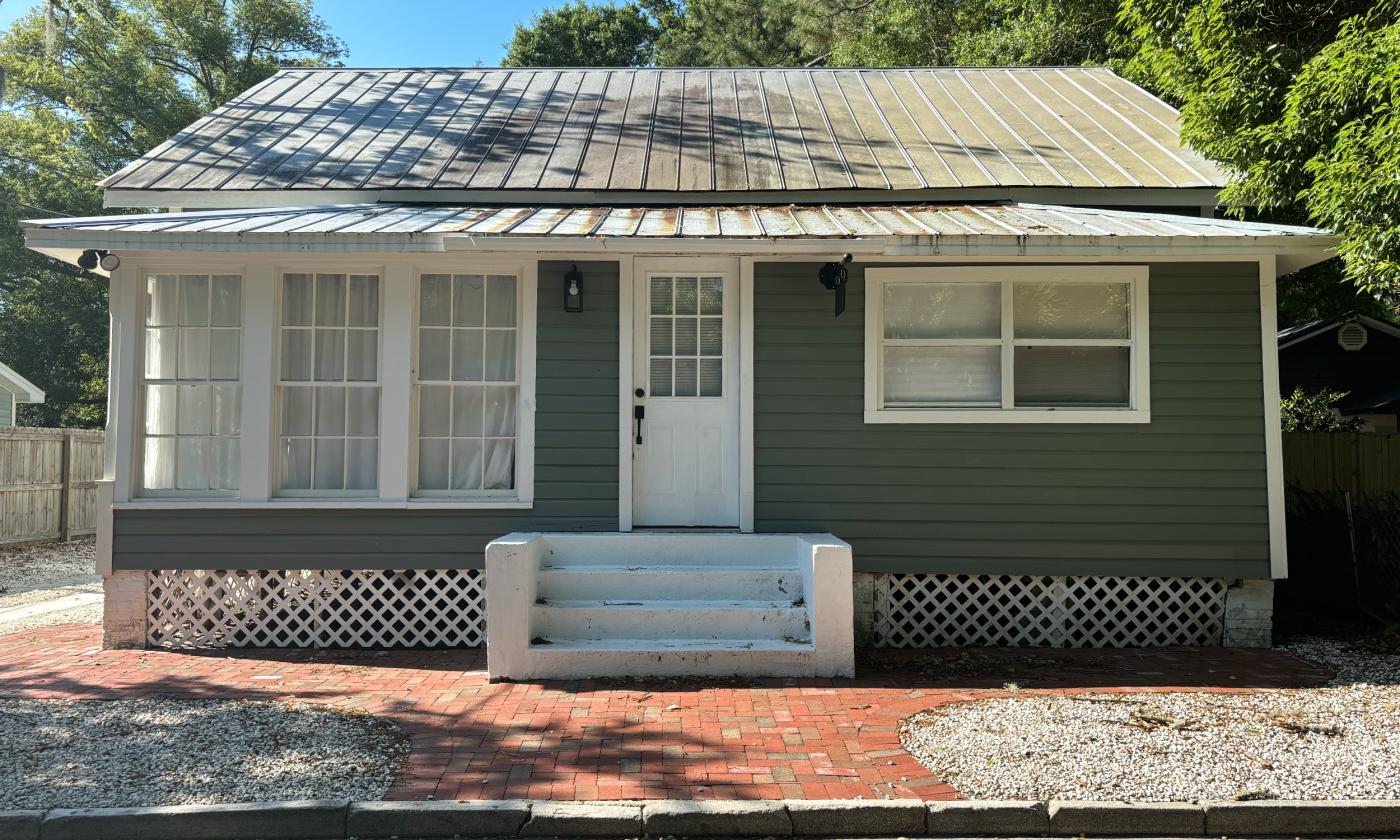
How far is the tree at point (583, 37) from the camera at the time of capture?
31297 millimetres

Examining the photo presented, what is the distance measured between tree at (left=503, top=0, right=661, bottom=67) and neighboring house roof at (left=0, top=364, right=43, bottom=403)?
18143mm

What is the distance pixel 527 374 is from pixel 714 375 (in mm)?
1488

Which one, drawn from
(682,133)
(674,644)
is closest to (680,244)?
(674,644)

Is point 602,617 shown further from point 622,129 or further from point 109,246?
point 622,129

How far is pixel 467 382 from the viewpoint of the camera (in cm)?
719

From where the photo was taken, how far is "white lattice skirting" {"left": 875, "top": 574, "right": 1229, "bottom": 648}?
705 cm

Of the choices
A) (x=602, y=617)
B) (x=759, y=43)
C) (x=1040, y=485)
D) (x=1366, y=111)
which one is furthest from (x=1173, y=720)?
(x=759, y=43)

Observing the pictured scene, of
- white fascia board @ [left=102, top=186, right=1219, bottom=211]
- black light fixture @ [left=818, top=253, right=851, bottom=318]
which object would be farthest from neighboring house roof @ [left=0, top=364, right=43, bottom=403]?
black light fixture @ [left=818, top=253, right=851, bottom=318]

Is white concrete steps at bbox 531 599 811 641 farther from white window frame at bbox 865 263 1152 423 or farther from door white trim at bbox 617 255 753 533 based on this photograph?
white window frame at bbox 865 263 1152 423

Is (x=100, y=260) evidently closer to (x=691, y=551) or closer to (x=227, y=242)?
(x=227, y=242)

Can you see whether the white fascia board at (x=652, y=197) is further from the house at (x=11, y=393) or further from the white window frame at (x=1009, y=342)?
the house at (x=11, y=393)

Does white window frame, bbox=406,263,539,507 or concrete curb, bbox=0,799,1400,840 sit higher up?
white window frame, bbox=406,263,539,507

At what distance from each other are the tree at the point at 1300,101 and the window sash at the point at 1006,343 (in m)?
1.35

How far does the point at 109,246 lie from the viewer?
6293mm
